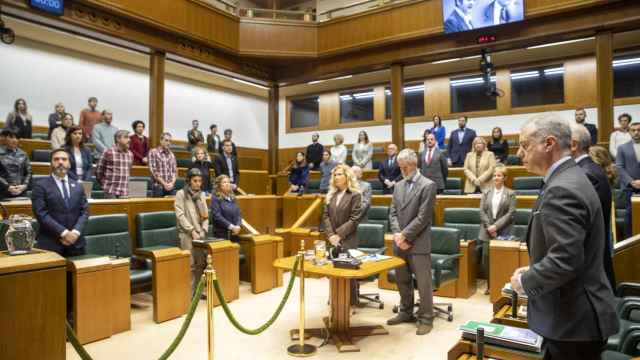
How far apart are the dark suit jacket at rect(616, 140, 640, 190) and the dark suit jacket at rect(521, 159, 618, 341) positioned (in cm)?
464

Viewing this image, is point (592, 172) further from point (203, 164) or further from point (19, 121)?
point (19, 121)

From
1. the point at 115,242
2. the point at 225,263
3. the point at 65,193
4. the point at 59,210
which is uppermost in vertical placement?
the point at 65,193

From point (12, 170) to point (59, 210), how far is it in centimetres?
156

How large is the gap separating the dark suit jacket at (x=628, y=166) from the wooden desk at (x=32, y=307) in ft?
19.0

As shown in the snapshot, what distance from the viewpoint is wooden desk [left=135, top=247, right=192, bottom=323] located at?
13.2 feet

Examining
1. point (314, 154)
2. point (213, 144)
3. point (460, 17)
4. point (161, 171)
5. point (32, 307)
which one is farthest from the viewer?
point (213, 144)

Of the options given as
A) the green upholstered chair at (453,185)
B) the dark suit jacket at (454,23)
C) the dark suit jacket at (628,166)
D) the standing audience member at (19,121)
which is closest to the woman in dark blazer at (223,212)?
the green upholstered chair at (453,185)

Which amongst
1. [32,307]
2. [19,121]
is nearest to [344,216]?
[32,307]

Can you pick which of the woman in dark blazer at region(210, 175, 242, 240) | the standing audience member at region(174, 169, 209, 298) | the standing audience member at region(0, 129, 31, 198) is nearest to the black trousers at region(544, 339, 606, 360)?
the standing audience member at region(174, 169, 209, 298)

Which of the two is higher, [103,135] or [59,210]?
[103,135]

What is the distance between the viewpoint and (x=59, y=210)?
3.71 metres

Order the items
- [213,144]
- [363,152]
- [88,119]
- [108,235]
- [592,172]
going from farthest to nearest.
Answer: [213,144] < [363,152] < [88,119] < [108,235] < [592,172]

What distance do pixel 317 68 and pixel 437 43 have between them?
269cm

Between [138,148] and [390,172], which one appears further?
[138,148]
